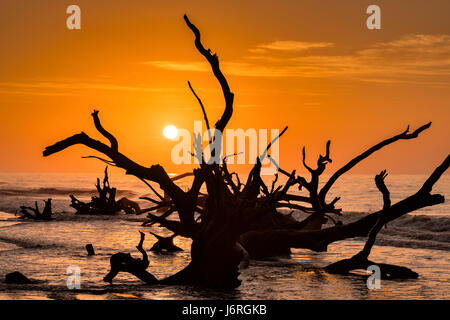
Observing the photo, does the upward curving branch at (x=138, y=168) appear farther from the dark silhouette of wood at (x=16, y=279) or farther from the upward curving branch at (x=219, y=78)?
the dark silhouette of wood at (x=16, y=279)

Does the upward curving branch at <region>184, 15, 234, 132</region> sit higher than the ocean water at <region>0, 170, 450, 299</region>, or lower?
higher

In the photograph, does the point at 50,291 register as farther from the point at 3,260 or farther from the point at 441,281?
the point at 441,281

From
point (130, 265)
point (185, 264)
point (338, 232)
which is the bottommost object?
point (185, 264)

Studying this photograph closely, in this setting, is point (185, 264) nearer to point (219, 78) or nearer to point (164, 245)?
point (164, 245)

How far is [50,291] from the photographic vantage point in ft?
Answer: 29.9

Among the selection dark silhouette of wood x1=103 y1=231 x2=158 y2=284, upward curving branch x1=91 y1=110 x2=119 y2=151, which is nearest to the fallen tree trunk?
dark silhouette of wood x1=103 y1=231 x2=158 y2=284

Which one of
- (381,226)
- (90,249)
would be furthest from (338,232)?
(90,249)

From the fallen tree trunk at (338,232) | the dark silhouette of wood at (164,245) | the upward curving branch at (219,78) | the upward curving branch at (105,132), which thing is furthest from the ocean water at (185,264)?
the upward curving branch at (219,78)

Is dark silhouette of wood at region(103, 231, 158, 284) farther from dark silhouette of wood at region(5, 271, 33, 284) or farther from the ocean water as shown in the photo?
dark silhouette of wood at region(5, 271, 33, 284)

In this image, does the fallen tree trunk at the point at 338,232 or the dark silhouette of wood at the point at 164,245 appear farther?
the dark silhouette of wood at the point at 164,245

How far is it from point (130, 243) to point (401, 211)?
30.3ft

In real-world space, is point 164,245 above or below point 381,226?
below

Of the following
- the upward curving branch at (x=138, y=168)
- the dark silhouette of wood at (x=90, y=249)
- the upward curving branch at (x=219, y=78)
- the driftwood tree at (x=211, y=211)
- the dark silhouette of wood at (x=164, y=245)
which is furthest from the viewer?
the dark silhouette of wood at (x=164, y=245)
